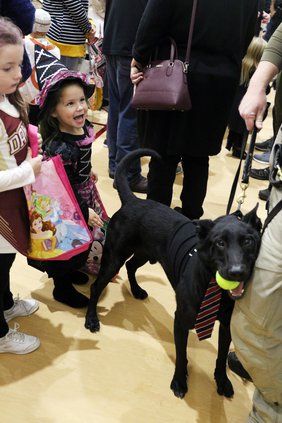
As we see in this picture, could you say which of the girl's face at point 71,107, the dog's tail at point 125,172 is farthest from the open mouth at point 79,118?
the dog's tail at point 125,172

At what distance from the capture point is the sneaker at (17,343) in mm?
1730

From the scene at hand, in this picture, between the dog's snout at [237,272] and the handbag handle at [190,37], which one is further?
the handbag handle at [190,37]

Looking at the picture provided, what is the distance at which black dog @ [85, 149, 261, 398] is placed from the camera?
1.23m

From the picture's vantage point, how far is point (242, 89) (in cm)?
352

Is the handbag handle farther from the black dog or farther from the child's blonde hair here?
the child's blonde hair

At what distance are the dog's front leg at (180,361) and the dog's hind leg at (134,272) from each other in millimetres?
520

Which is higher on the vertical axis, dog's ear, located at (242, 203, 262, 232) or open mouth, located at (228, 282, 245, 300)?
dog's ear, located at (242, 203, 262, 232)

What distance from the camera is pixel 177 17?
1859mm

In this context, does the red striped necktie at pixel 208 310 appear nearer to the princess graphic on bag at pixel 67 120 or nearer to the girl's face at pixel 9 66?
the princess graphic on bag at pixel 67 120

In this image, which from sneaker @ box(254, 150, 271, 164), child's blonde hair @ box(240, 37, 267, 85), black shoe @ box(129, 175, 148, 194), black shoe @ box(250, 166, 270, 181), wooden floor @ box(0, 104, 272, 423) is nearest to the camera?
wooden floor @ box(0, 104, 272, 423)

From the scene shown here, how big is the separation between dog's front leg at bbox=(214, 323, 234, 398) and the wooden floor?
3 centimetres

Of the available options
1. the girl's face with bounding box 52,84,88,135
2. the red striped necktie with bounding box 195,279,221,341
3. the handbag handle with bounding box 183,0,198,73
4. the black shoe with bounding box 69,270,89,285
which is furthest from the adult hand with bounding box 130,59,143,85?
the red striped necktie with bounding box 195,279,221,341

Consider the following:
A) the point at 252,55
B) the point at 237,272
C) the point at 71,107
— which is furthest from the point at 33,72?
the point at 252,55

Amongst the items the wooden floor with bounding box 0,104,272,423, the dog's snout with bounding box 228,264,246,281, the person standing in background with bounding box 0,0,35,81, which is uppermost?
the person standing in background with bounding box 0,0,35,81
